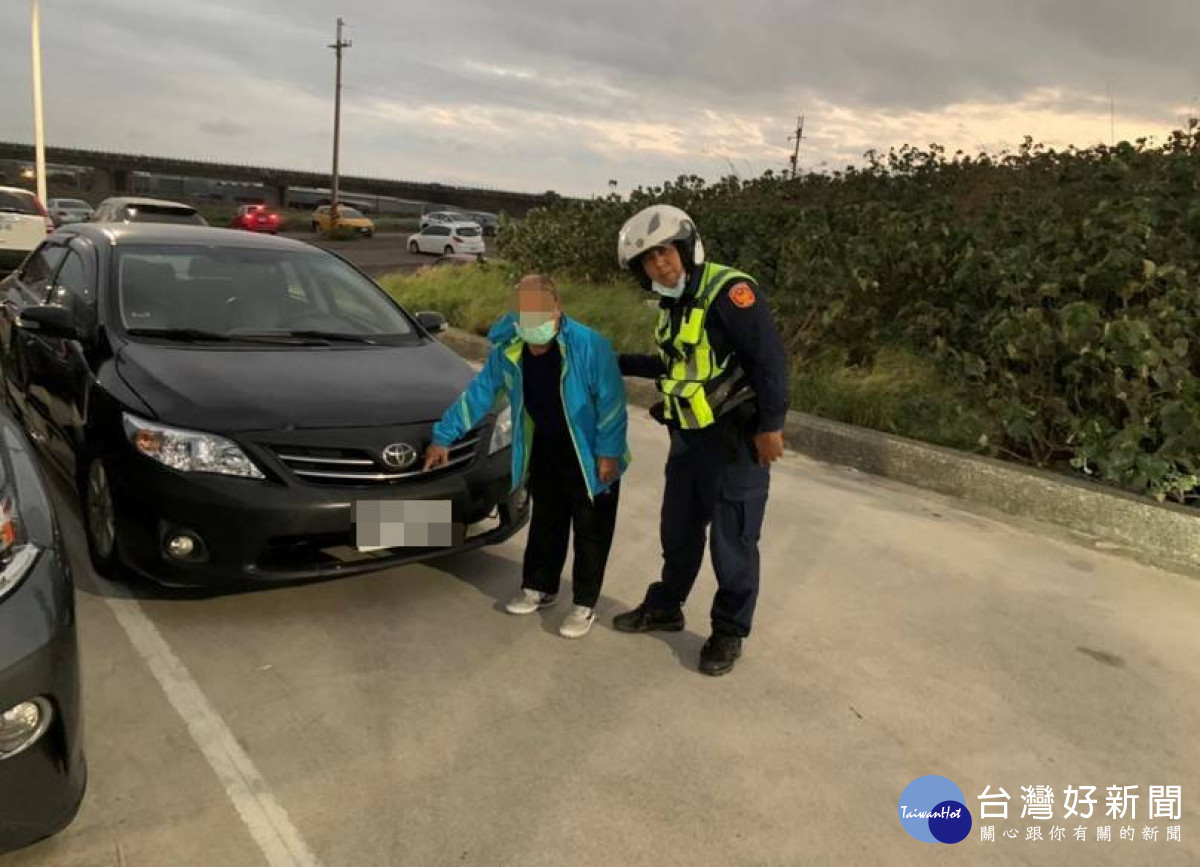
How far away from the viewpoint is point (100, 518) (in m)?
3.52

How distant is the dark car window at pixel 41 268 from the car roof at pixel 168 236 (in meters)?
0.12

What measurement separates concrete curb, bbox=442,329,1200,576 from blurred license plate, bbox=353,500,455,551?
3373mm

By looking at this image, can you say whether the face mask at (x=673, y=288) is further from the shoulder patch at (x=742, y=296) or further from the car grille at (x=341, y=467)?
the car grille at (x=341, y=467)

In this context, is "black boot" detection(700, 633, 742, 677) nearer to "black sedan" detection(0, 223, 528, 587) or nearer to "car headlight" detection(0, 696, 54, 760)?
"black sedan" detection(0, 223, 528, 587)

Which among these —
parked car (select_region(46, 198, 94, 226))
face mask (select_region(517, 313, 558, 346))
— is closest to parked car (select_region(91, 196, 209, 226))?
face mask (select_region(517, 313, 558, 346))

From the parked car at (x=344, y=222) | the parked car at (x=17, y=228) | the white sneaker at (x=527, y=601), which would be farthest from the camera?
the parked car at (x=344, y=222)

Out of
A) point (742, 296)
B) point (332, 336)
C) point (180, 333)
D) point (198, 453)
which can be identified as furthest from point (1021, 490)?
point (180, 333)

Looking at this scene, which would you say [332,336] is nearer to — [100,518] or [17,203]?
[100,518]

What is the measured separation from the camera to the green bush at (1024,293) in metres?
5.02

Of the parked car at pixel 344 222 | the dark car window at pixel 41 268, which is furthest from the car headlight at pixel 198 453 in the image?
the parked car at pixel 344 222

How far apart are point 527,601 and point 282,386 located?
1.26 metres

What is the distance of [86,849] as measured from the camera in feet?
7.20

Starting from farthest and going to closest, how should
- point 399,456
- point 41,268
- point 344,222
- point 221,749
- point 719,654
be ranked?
point 344,222
point 41,268
point 399,456
point 719,654
point 221,749

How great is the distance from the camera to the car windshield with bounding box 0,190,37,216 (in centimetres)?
1401
